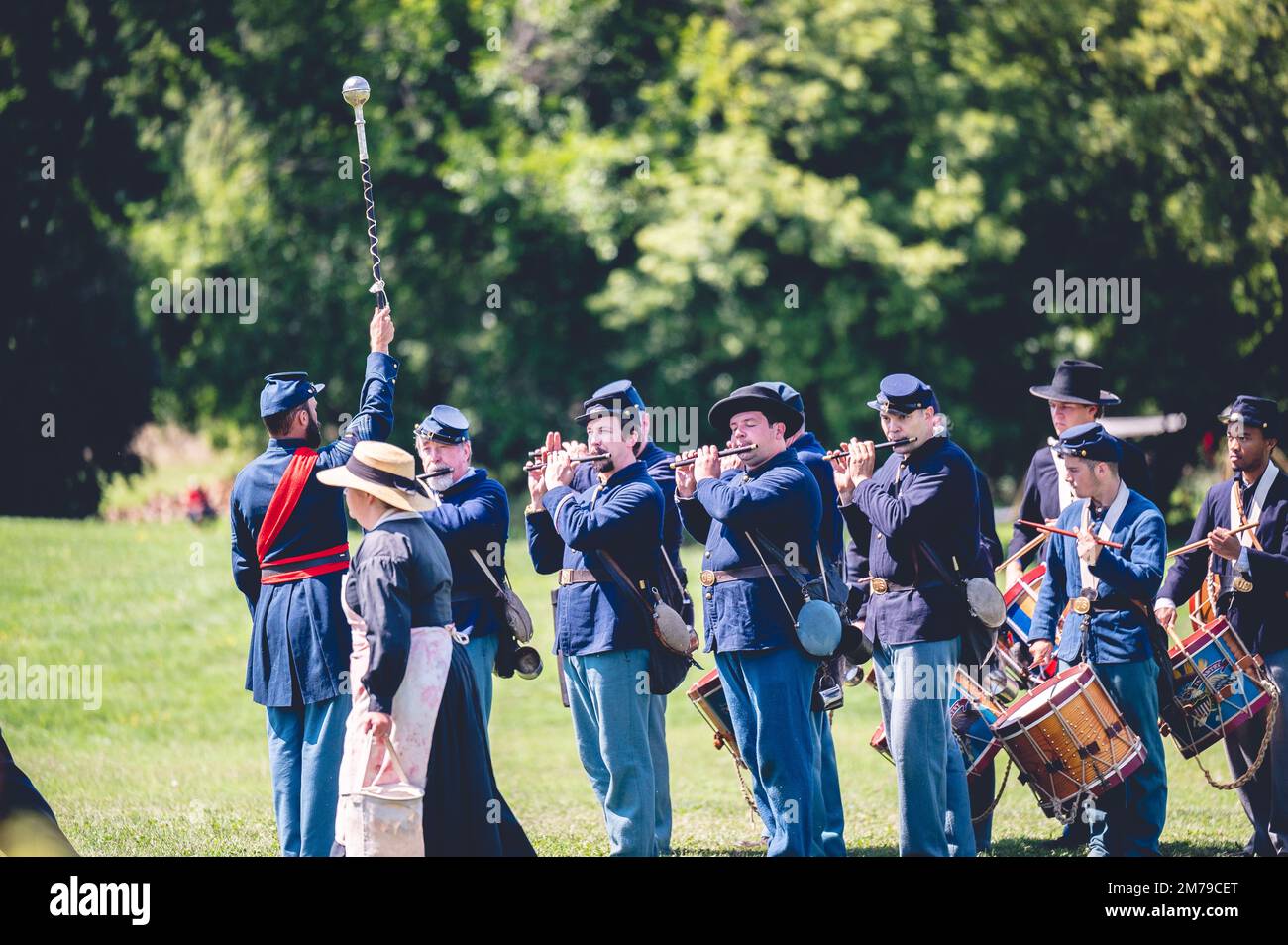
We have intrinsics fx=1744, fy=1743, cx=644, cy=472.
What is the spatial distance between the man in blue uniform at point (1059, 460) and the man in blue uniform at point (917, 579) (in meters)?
0.89

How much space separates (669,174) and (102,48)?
24.9ft

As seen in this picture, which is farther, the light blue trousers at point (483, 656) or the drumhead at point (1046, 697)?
the light blue trousers at point (483, 656)

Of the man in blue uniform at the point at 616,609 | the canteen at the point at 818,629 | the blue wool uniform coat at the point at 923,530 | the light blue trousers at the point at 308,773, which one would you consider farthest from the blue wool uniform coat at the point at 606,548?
the light blue trousers at the point at 308,773

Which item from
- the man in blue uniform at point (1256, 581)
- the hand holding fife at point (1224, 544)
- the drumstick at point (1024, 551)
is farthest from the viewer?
the drumstick at point (1024, 551)

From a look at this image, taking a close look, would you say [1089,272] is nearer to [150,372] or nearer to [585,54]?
[585,54]

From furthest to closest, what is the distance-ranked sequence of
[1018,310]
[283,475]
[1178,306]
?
[1018,310] < [1178,306] < [283,475]

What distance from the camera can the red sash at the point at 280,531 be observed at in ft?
25.1

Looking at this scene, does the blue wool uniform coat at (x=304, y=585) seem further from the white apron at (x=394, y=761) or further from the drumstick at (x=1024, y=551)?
the drumstick at (x=1024, y=551)

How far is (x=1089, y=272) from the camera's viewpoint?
22.8 m

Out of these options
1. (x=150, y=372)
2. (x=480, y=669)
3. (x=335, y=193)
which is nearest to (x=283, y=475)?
(x=480, y=669)

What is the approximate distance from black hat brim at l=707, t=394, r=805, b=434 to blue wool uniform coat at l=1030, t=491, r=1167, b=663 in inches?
58.4

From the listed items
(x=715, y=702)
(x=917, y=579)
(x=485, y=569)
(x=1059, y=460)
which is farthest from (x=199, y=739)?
(x=1059, y=460)

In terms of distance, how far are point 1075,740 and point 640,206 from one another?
1665 cm

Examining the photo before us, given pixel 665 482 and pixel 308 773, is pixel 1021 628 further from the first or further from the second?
pixel 308 773
